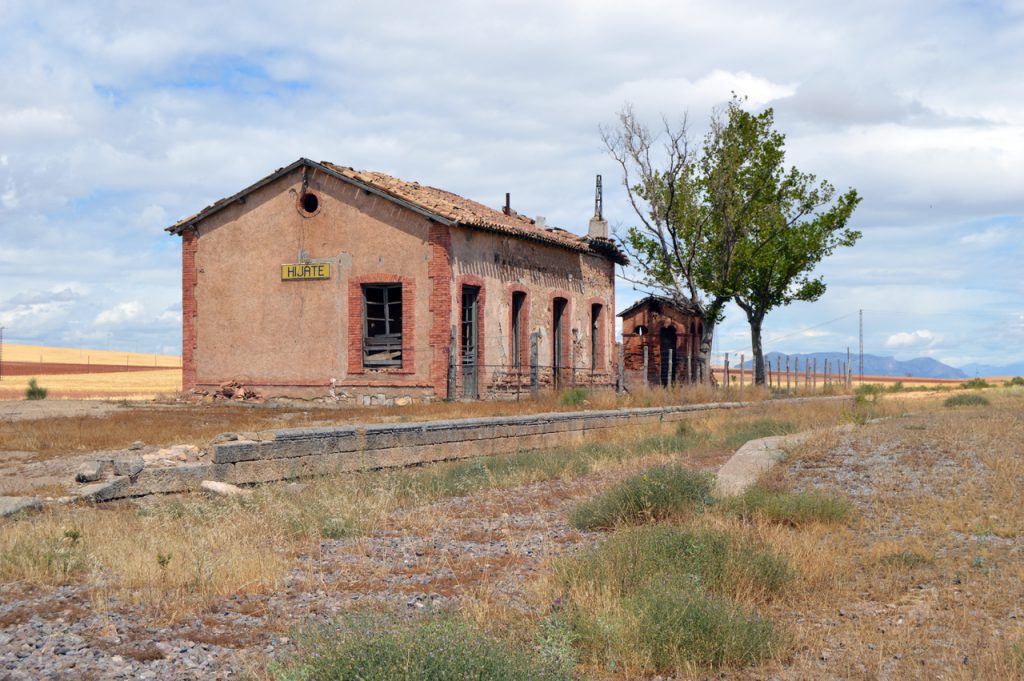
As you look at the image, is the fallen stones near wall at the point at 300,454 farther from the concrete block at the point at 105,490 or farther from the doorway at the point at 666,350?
the doorway at the point at 666,350

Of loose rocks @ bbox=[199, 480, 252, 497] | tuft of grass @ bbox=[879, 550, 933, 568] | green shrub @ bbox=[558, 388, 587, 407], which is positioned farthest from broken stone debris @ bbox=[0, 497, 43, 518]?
green shrub @ bbox=[558, 388, 587, 407]

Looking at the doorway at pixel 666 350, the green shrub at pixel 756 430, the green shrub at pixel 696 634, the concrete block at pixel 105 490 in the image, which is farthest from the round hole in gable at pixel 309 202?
the green shrub at pixel 696 634

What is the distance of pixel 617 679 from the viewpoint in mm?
4320

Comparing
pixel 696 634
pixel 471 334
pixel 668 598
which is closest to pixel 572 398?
pixel 471 334

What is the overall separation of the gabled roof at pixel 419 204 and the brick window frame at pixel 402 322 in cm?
170

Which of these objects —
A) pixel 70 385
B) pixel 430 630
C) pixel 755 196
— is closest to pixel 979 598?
pixel 430 630

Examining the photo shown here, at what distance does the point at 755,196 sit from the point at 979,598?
102ft

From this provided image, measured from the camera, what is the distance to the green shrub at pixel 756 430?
47.9 feet

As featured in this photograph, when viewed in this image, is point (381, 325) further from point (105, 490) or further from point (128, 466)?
point (105, 490)

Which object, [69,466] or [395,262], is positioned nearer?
[69,466]

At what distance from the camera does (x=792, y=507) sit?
7750 mm

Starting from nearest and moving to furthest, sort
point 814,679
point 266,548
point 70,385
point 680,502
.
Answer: point 814,679, point 266,548, point 680,502, point 70,385

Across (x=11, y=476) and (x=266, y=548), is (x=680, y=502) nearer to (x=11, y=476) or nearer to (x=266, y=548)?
(x=266, y=548)

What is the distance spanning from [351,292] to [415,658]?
17.9 meters
